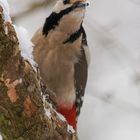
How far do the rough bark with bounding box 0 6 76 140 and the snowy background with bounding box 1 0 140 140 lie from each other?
1.84 m

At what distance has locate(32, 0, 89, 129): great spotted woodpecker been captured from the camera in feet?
10.2

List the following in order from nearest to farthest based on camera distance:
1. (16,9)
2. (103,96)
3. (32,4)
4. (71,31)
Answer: (71,31) → (32,4) → (16,9) → (103,96)

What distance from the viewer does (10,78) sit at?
1.92 metres

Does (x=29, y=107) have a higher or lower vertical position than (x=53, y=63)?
higher

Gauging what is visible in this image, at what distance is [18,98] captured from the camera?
1973 millimetres

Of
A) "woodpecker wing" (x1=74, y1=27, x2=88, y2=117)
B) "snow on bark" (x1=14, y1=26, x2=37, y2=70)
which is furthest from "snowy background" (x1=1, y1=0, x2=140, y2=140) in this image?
"snow on bark" (x1=14, y1=26, x2=37, y2=70)

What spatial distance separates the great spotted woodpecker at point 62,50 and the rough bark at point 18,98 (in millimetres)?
941

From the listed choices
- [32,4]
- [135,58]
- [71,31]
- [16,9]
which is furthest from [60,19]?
[135,58]

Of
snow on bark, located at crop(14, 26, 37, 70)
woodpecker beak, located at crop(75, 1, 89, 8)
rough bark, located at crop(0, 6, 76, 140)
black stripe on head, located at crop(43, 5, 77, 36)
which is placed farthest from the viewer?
black stripe on head, located at crop(43, 5, 77, 36)

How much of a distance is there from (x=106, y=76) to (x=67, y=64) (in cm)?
272

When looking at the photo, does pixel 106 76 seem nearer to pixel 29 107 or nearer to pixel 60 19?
pixel 60 19

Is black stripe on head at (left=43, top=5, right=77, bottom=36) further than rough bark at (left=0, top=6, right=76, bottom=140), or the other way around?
black stripe on head at (left=43, top=5, right=77, bottom=36)

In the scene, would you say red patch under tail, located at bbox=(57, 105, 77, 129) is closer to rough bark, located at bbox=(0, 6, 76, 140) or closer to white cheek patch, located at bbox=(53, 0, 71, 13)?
white cheek patch, located at bbox=(53, 0, 71, 13)

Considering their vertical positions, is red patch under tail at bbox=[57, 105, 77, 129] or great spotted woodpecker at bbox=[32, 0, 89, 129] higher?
great spotted woodpecker at bbox=[32, 0, 89, 129]
